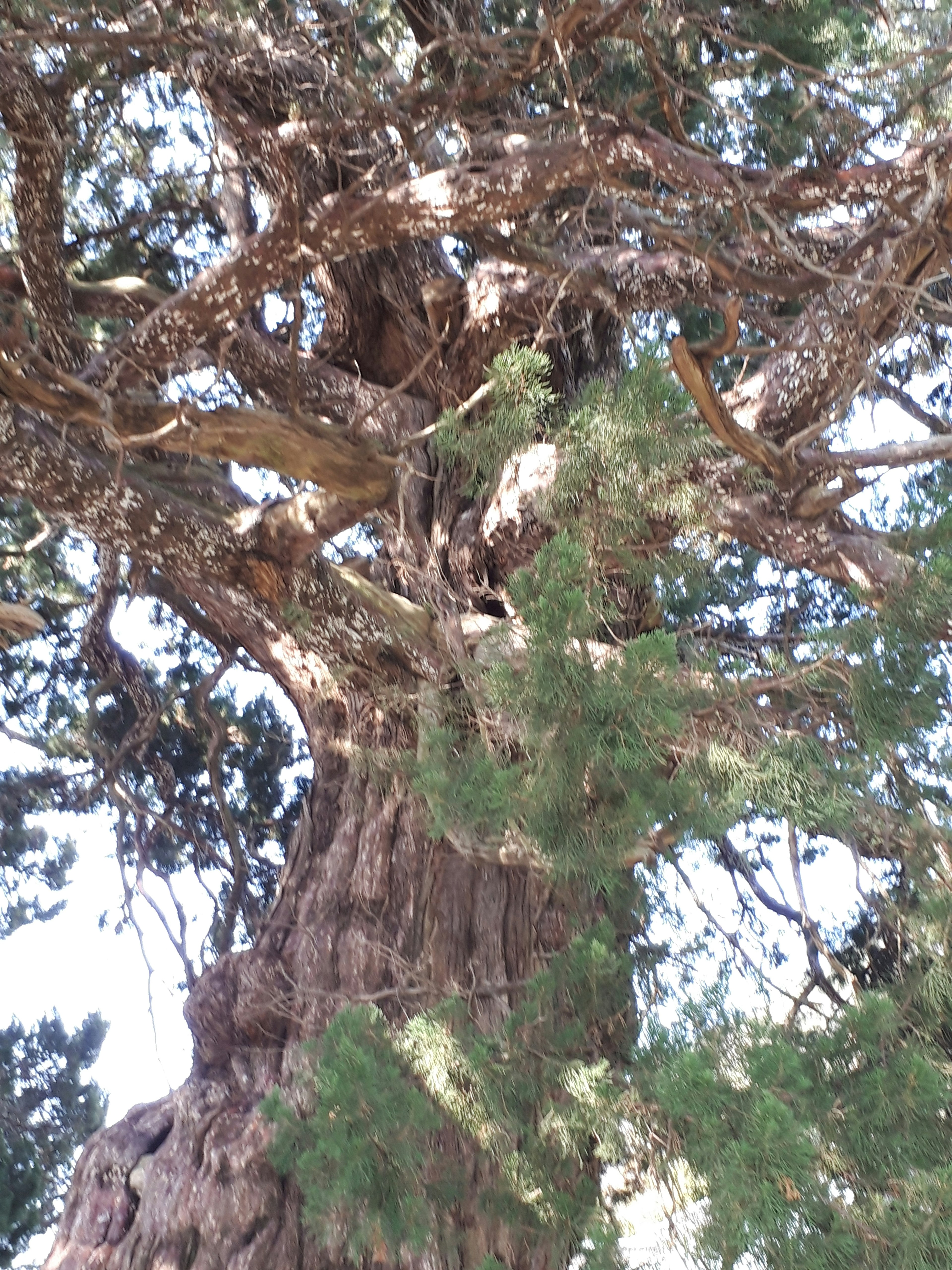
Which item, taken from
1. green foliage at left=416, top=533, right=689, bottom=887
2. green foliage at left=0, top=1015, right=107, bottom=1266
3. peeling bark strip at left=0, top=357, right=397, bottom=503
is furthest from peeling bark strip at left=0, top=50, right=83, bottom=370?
green foliage at left=0, top=1015, right=107, bottom=1266

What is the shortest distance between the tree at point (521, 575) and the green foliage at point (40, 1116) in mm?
1859

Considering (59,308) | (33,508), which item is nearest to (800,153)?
(59,308)

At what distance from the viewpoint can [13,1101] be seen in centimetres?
615

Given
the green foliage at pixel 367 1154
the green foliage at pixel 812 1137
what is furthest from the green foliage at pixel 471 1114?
the green foliage at pixel 812 1137

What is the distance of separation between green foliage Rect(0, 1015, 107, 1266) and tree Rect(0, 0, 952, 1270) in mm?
1859

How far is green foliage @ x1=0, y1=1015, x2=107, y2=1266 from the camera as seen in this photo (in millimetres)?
5793

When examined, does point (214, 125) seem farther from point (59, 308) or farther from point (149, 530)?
point (149, 530)

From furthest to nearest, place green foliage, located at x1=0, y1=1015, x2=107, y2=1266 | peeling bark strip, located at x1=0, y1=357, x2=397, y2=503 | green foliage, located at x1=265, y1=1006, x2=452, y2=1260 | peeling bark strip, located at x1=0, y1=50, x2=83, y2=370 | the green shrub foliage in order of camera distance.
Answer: green foliage, located at x1=0, y1=1015, x2=107, y2=1266
peeling bark strip, located at x1=0, y1=50, x2=83, y2=370
peeling bark strip, located at x1=0, y1=357, x2=397, y2=503
green foliage, located at x1=265, y1=1006, x2=452, y2=1260
the green shrub foliage

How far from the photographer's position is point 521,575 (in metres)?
2.08

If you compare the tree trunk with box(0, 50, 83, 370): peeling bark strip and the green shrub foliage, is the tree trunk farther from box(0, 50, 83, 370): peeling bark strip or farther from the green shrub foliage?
box(0, 50, 83, 370): peeling bark strip

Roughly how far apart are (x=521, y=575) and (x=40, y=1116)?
5671 millimetres

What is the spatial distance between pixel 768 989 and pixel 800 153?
10.1 feet

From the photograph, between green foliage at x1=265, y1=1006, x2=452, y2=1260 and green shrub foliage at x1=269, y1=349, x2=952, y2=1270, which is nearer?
green shrub foliage at x1=269, y1=349, x2=952, y2=1270

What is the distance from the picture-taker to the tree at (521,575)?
2.17 m
